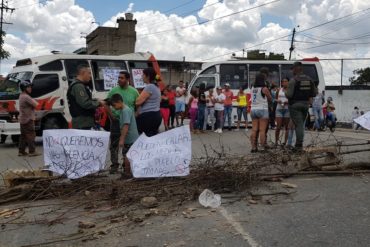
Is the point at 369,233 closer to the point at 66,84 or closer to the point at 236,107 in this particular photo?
the point at 66,84

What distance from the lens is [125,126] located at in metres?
7.38

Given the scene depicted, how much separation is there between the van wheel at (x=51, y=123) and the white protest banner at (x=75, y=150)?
8.57 m

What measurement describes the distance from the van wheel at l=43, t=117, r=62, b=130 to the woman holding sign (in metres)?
8.31

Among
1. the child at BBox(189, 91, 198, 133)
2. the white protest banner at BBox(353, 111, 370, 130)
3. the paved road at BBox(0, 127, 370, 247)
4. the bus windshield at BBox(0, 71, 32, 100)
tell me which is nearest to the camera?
the paved road at BBox(0, 127, 370, 247)

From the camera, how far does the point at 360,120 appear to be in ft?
29.1

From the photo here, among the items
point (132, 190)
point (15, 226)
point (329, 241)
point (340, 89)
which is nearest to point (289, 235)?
point (329, 241)

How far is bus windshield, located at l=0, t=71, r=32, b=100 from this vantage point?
15.1 m

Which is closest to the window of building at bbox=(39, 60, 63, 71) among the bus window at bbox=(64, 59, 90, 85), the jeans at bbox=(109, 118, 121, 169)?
the bus window at bbox=(64, 59, 90, 85)

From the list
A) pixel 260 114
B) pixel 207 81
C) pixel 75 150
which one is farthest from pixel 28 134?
pixel 207 81

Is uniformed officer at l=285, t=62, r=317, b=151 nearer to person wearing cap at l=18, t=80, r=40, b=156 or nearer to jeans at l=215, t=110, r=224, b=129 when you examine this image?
person wearing cap at l=18, t=80, r=40, b=156

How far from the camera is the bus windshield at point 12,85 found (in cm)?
1507

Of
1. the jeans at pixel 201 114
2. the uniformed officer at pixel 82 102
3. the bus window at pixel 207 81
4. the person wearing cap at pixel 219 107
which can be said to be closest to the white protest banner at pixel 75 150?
the uniformed officer at pixel 82 102

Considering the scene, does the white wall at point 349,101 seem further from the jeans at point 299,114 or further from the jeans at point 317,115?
the jeans at point 299,114

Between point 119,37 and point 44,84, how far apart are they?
Answer: 2485cm
